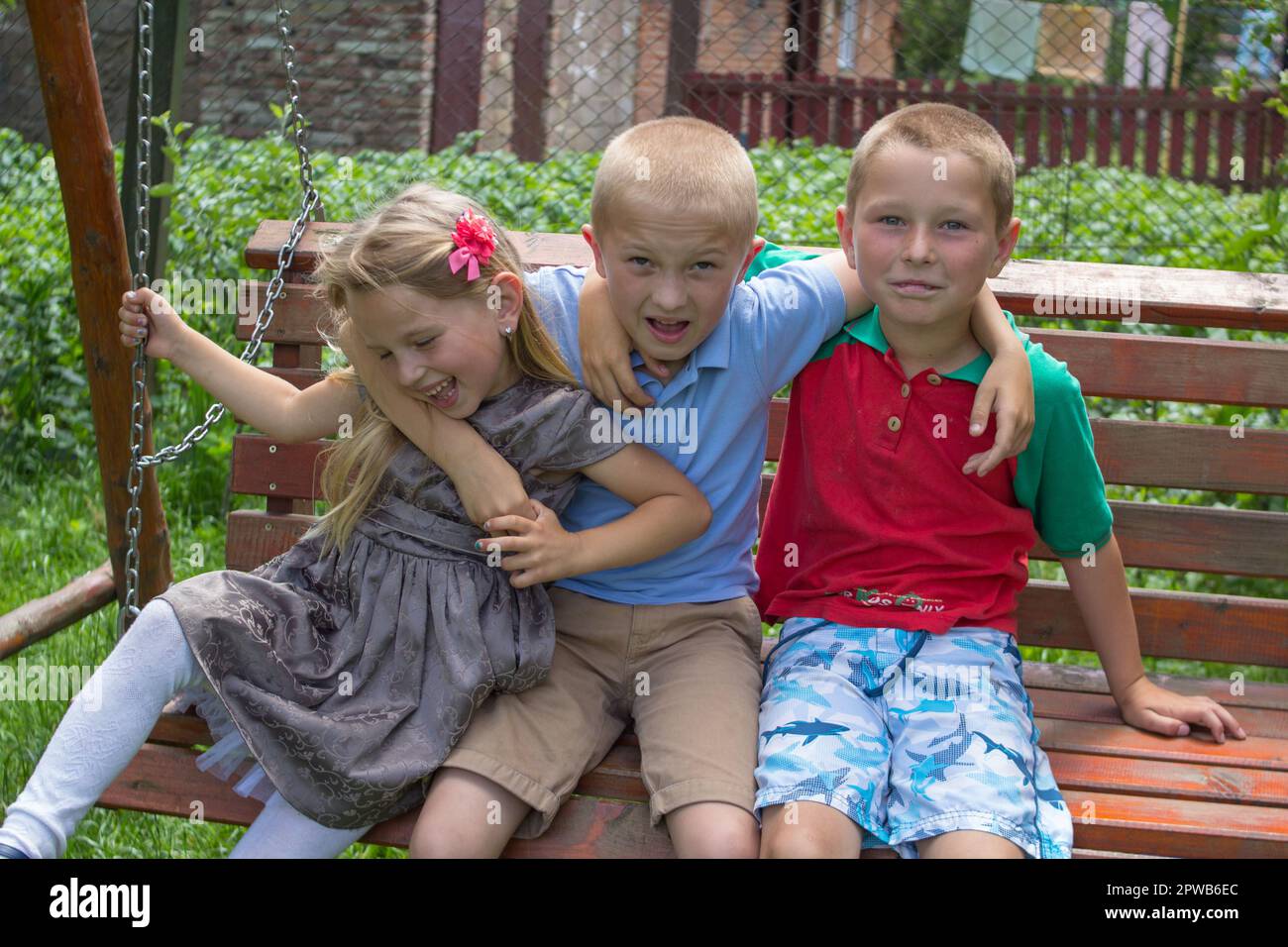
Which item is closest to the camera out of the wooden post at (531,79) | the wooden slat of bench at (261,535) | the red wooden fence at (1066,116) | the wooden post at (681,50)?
the wooden slat of bench at (261,535)

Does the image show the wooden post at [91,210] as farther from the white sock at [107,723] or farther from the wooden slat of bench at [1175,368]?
the wooden slat of bench at [1175,368]

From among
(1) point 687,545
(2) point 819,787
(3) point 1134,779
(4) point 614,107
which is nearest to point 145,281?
(1) point 687,545

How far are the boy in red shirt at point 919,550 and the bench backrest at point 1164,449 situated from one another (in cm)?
33

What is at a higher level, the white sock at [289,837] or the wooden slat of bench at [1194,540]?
the wooden slat of bench at [1194,540]

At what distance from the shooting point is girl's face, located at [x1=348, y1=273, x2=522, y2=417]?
7.55 ft

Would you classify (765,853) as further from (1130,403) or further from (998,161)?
(1130,403)

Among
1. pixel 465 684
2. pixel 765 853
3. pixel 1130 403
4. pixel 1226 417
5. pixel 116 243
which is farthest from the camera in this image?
pixel 1130 403

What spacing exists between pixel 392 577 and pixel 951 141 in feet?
3.78

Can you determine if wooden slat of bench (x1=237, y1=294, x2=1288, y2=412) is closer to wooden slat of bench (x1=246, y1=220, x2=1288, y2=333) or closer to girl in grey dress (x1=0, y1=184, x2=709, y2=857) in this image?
wooden slat of bench (x1=246, y1=220, x2=1288, y2=333)

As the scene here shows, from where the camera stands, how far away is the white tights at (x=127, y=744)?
7.14ft

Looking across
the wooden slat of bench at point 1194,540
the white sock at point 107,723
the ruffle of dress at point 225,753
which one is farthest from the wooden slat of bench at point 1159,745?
the white sock at point 107,723
